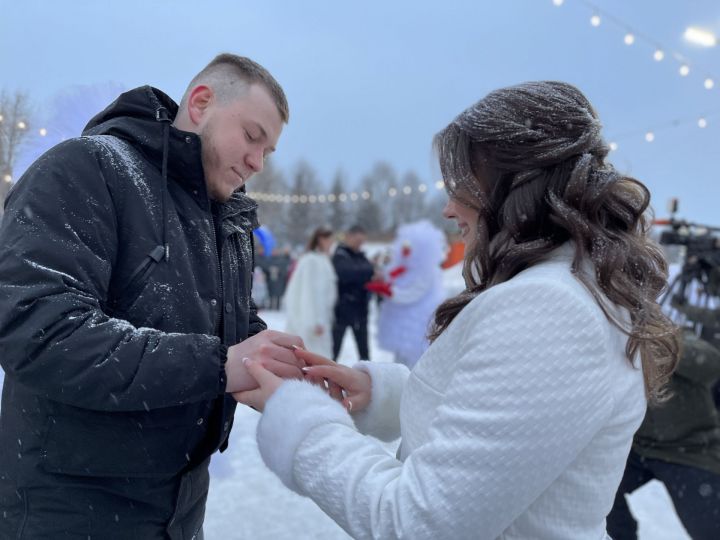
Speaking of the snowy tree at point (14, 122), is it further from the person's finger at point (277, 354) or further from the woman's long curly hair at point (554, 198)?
the woman's long curly hair at point (554, 198)

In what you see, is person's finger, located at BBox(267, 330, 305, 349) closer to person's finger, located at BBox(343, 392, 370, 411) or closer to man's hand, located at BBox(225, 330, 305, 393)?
man's hand, located at BBox(225, 330, 305, 393)

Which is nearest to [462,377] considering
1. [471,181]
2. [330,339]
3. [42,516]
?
[471,181]

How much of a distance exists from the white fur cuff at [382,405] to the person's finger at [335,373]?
0.09 metres

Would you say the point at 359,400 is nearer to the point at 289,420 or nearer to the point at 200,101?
the point at 289,420

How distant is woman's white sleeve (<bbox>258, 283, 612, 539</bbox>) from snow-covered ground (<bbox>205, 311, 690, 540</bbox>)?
2.68m

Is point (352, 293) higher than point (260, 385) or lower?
lower

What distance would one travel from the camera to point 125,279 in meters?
1.46

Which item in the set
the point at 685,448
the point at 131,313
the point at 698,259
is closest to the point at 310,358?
the point at 131,313

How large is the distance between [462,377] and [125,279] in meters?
0.86

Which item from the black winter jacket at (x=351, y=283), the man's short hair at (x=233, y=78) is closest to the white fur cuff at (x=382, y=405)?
the man's short hair at (x=233, y=78)

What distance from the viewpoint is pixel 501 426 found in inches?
40.3

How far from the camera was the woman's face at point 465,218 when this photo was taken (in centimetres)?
135

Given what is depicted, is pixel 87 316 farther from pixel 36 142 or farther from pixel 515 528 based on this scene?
pixel 36 142

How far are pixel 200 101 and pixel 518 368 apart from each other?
48.3 inches
